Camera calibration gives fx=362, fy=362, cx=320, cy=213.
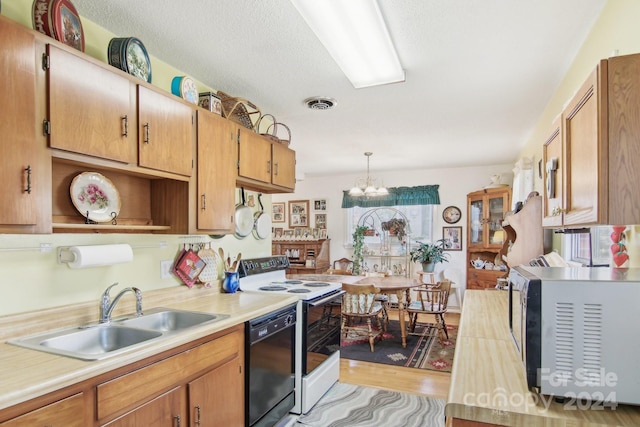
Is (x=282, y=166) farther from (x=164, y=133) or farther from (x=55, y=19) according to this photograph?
(x=55, y=19)

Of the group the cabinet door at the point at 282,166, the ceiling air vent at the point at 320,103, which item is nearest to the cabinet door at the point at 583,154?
the ceiling air vent at the point at 320,103

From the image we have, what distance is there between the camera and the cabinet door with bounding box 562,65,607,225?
97cm

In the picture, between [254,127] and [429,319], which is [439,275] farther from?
[254,127]

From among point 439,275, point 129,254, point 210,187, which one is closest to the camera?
point 129,254

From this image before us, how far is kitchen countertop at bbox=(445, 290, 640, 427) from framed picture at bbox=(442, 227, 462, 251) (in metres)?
4.56

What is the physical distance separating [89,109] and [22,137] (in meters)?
0.31

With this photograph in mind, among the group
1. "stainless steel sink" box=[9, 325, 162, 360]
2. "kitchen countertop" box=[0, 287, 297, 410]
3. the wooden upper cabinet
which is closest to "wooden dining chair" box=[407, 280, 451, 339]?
"kitchen countertop" box=[0, 287, 297, 410]

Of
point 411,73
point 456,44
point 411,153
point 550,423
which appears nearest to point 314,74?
point 411,73

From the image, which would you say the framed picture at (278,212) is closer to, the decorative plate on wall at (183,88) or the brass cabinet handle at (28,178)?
the decorative plate on wall at (183,88)

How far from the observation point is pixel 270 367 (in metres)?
2.25

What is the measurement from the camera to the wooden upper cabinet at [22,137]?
125 cm

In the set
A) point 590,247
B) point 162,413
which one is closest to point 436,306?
point 590,247

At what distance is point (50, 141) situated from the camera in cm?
138

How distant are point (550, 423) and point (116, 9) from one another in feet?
7.53
